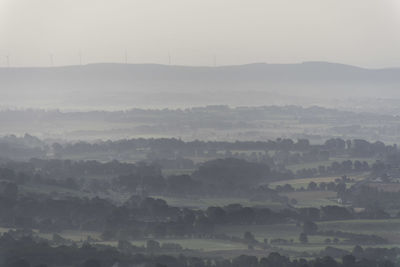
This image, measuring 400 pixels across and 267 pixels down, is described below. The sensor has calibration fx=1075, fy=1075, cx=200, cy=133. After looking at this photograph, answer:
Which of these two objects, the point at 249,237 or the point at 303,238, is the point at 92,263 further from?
the point at 303,238

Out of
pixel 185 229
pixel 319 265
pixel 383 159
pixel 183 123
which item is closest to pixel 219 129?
pixel 183 123

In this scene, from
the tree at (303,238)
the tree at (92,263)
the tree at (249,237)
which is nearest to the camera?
the tree at (92,263)

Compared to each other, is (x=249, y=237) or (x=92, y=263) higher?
(x=92, y=263)

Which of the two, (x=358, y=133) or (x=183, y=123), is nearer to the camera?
(x=358, y=133)

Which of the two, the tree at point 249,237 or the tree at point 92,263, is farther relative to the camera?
the tree at point 249,237

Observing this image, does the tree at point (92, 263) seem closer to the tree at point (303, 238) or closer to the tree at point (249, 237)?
the tree at point (249, 237)

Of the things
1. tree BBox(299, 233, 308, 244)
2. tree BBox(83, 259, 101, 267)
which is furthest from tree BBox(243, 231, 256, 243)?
tree BBox(83, 259, 101, 267)

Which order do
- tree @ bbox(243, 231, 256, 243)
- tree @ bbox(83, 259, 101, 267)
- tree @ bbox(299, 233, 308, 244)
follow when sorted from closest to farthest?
1. tree @ bbox(83, 259, 101, 267)
2. tree @ bbox(299, 233, 308, 244)
3. tree @ bbox(243, 231, 256, 243)

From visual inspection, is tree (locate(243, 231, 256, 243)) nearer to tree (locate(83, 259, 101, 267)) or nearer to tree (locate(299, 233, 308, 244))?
tree (locate(299, 233, 308, 244))

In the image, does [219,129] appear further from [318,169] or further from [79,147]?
[318,169]

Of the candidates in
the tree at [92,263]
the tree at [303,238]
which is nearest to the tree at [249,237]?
the tree at [303,238]

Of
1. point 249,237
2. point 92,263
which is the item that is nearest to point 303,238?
point 249,237
